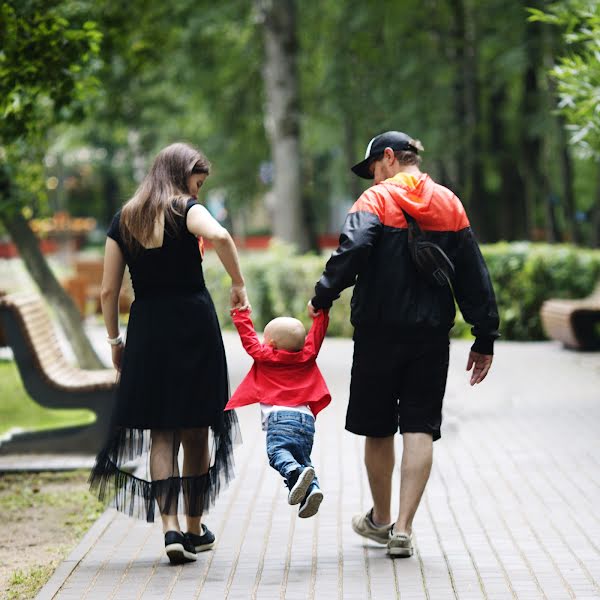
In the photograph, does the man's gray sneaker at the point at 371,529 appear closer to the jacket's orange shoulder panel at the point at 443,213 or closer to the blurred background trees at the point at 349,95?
the jacket's orange shoulder panel at the point at 443,213

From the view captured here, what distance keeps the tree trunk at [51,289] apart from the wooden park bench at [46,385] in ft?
12.7

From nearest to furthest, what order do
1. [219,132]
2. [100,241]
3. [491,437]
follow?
[491,437] → [219,132] → [100,241]

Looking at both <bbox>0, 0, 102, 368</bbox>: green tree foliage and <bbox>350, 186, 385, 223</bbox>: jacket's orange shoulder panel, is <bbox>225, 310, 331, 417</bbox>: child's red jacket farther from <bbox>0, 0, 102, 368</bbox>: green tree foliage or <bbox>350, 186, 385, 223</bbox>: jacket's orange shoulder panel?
<bbox>0, 0, 102, 368</bbox>: green tree foliage

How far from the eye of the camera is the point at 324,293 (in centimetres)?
564

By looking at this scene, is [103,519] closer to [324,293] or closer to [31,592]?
[31,592]

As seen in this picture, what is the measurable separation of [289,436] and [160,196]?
3.82 feet

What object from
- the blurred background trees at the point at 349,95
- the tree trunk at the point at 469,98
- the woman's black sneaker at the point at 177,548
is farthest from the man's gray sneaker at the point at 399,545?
the tree trunk at the point at 469,98

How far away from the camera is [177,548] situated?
5645 millimetres

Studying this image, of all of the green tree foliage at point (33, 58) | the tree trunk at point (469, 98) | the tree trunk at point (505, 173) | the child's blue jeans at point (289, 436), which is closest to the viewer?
the child's blue jeans at point (289, 436)

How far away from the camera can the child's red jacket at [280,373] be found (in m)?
5.67

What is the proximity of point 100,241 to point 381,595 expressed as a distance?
61060 mm

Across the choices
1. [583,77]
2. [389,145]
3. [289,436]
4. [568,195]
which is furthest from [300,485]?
[568,195]

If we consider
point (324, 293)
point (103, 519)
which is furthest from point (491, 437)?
point (324, 293)

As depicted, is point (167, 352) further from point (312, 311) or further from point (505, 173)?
point (505, 173)
